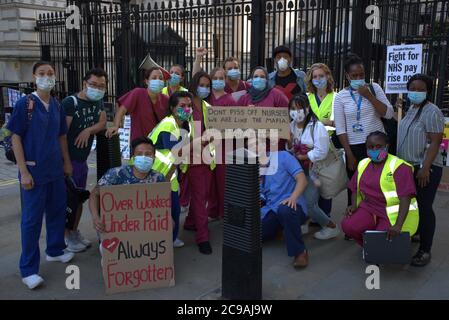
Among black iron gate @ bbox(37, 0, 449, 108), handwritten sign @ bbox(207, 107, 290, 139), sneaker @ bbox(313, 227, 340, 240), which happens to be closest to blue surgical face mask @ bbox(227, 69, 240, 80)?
handwritten sign @ bbox(207, 107, 290, 139)

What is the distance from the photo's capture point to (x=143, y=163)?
12.7 feet

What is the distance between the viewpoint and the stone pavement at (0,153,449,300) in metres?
3.74

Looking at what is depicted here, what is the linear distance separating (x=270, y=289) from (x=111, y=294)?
50.4 inches

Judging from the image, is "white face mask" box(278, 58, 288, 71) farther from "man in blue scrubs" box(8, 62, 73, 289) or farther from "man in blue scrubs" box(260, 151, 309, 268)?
"man in blue scrubs" box(8, 62, 73, 289)

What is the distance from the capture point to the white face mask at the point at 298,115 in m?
4.61

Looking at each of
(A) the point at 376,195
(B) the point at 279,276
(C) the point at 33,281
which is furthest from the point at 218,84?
(C) the point at 33,281

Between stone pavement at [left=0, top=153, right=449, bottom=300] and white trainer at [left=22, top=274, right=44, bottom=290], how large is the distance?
5 centimetres

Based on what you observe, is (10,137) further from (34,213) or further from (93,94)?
(93,94)

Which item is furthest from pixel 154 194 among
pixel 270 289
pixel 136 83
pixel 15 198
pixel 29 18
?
pixel 29 18

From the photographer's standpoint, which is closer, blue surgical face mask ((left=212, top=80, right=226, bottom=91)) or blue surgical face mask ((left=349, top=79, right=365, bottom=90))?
blue surgical face mask ((left=349, top=79, right=365, bottom=90))

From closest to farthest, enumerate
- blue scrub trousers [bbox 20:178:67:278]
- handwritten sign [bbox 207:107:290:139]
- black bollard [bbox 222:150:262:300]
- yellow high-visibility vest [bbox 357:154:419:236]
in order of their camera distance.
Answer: black bollard [bbox 222:150:262:300] → handwritten sign [bbox 207:107:290:139] → blue scrub trousers [bbox 20:178:67:278] → yellow high-visibility vest [bbox 357:154:419:236]

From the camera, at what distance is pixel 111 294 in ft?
12.2

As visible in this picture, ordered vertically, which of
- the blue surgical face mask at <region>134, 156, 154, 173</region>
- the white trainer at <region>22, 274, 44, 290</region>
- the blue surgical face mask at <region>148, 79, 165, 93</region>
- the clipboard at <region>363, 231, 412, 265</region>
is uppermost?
the blue surgical face mask at <region>148, 79, 165, 93</region>

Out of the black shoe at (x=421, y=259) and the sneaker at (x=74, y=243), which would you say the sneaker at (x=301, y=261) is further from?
the sneaker at (x=74, y=243)
